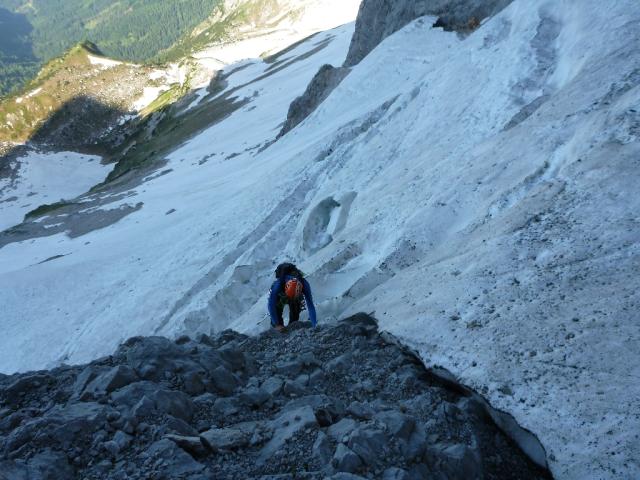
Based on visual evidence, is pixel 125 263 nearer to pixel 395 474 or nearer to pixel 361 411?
pixel 361 411

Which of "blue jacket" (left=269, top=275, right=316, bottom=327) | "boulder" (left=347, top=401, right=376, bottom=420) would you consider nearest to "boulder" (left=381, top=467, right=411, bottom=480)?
"boulder" (left=347, top=401, right=376, bottom=420)

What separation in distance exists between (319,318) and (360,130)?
524 inches

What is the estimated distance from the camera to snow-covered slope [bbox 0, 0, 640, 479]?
607cm

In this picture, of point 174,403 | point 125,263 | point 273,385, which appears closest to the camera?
point 174,403

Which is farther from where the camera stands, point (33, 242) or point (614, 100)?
point (33, 242)

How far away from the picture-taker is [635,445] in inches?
195

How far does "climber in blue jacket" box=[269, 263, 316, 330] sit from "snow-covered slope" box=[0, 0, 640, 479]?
2.78 feet

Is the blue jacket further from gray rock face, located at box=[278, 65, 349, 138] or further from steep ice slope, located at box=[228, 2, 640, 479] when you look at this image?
gray rock face, located at box=[278, 65, 349, 138]

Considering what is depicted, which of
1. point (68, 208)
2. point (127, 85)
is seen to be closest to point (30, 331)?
point (68, 208)

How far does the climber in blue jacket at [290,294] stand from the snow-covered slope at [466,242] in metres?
0.85

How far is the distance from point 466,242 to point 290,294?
11.7ft

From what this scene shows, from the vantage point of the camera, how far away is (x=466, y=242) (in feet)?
30.4

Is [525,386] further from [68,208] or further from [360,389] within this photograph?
[68,208]

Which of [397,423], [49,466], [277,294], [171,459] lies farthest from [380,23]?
[49,466]
